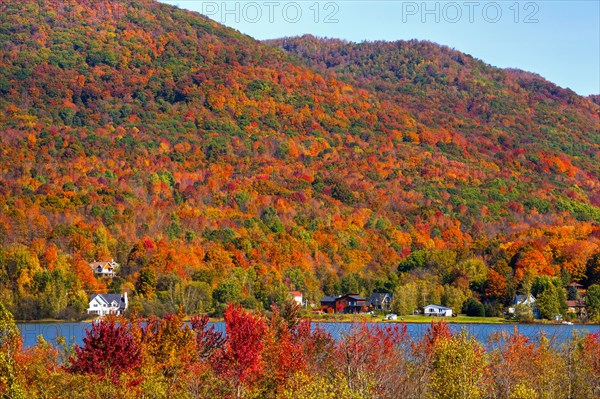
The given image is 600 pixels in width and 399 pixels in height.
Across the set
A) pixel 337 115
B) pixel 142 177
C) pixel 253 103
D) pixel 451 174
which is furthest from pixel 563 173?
pixel 142 177

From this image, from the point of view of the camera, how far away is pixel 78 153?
152 meters

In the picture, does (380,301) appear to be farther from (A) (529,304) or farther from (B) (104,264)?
(B) (104,264)

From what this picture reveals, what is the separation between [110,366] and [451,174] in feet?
455

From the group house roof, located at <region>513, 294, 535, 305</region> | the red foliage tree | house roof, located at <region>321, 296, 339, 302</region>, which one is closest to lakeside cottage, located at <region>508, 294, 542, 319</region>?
house roof, located at <region>513, 294, 535, 305</region>

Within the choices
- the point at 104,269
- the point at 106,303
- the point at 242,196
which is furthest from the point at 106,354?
the point at 242,196

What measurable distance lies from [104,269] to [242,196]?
3855 centimetres

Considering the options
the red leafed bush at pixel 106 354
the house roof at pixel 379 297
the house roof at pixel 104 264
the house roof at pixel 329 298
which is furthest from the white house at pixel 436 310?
the red leafed bush at pixel 106 354

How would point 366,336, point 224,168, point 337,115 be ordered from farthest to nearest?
point 337,115 < point 224,168 < point 366,336

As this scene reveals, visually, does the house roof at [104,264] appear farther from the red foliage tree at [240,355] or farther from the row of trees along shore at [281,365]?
the red foliage tree at [240,355]

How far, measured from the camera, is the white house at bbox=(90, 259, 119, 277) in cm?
10932

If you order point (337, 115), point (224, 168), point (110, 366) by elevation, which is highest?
point (337, 115)

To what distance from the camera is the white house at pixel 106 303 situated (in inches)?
3898

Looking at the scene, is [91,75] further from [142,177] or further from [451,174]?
[451,174]

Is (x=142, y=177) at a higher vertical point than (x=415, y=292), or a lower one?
higher
